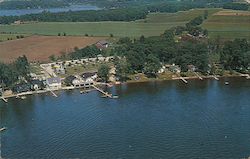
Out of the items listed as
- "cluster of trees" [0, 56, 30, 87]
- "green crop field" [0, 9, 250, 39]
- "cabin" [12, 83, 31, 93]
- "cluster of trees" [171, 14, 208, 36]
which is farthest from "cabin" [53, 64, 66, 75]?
"cluster of trees" [171, 14, 208, 36]

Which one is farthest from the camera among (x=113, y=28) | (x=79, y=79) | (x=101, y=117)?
(x=113, y=28)

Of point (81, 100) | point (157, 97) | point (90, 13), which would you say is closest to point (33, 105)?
point (81, 100)

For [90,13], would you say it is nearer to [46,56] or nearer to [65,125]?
[46,56]

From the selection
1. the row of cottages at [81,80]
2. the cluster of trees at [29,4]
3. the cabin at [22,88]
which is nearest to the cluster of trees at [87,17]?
the cluster of trees at [29,4]

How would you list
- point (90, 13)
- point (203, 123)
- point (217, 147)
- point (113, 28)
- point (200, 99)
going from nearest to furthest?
point (217, 147), point (203, 123), point (200, 99), point (113, 28), point (90, 13)

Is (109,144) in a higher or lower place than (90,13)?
lower

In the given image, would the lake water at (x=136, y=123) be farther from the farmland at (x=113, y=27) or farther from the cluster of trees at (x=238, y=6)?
the cluster of trees at (x=238, y=6)
